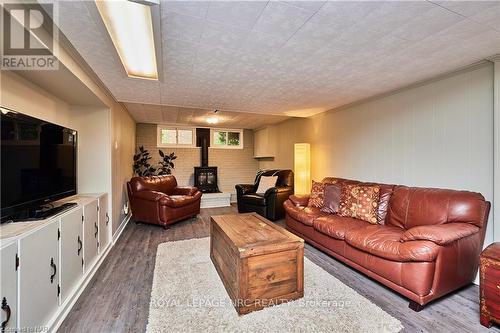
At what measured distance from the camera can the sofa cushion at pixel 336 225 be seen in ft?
8.50

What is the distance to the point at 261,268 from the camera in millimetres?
1841

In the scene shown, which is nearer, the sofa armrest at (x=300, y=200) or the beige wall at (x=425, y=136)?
the beige wall at (x=425, y=136)

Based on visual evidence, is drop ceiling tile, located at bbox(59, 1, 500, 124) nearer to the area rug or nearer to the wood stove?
the area rug

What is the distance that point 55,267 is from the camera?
66.9 inches

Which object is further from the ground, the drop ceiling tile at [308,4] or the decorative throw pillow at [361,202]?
the drop ceiling tile at [308,4]

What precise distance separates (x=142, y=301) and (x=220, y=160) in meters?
5.52

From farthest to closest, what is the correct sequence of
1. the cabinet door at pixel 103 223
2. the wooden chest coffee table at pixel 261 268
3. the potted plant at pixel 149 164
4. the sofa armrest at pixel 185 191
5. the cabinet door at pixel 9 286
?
the potted plant at pixel 149 164, the sofa armrest at pixel 185 191, the cabinet door at pixel 103 223, the wooden chest coffee table at pixel 261 268, the cabinet door at pixel 9 286

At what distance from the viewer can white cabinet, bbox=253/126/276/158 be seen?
6.46 meters

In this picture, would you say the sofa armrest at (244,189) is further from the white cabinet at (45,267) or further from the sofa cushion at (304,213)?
the white cabinet at (45,267)

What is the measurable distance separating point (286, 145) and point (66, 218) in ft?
15.7

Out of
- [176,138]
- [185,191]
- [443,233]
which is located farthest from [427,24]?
[176,138]

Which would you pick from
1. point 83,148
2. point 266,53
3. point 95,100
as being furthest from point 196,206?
point 266,53

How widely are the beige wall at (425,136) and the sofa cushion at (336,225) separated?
2.98 ft

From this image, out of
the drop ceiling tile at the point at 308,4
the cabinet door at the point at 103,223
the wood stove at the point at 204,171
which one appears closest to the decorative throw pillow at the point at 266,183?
the wood stove at the point at 204,171
